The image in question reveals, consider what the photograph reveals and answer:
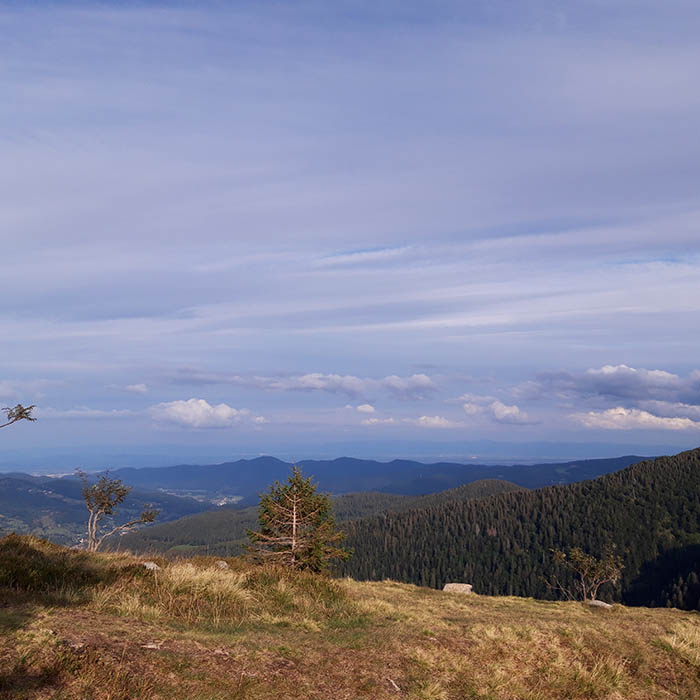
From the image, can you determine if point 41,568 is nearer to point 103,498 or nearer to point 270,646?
point 270,646

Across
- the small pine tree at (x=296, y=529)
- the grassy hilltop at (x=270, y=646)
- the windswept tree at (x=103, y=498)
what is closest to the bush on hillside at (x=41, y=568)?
the grassy hilltop at (x=270, y=646)

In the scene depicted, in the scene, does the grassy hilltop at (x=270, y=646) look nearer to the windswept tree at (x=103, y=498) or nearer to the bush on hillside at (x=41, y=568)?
the bush on hillside at (x=41, y=568)

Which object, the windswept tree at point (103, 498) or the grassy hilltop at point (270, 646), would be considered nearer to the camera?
the grassy hilltop at point (270, 646)

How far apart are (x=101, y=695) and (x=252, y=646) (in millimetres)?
3502

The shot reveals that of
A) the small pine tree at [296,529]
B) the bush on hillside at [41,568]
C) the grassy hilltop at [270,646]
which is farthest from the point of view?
the small pine tree at [296,529]

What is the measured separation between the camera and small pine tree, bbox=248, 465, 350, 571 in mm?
33656

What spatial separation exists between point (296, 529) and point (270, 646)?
83.5ft

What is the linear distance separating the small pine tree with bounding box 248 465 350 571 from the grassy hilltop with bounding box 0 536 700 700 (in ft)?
54.1

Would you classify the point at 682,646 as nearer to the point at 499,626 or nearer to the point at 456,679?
the point at 499,626

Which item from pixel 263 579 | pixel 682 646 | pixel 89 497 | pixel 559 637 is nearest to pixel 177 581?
pixel 263 579

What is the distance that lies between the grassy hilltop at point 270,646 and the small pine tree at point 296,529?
16.5 m

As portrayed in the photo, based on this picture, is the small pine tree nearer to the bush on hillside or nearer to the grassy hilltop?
the bush on hillside

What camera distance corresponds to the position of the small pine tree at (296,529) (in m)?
33.7

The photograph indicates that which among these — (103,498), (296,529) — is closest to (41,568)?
(296,529)
